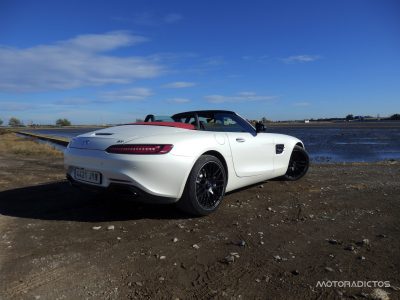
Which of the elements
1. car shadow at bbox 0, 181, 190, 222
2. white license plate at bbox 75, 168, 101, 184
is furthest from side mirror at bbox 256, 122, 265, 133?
white license plate at bbox 75, 168, 101, 184

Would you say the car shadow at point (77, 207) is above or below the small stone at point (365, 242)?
above

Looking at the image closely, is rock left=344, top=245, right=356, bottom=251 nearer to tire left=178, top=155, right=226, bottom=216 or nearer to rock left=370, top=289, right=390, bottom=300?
rock left=370, top=289, right=390, bottom=300

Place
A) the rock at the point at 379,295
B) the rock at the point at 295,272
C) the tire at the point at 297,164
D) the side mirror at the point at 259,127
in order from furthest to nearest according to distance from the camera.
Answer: the tire at the point at 297,164 → the side mirror at the point at 259,127 → the rock at the point at 295,272 → the rock at the point at 379,295

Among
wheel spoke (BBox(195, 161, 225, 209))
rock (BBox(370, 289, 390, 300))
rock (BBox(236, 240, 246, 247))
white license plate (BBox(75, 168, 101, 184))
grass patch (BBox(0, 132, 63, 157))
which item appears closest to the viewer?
rock (BBox(370, 289, 390, 300))

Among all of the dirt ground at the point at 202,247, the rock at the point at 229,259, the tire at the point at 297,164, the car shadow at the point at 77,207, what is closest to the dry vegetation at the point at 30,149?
the car shadow at the point at 77,207

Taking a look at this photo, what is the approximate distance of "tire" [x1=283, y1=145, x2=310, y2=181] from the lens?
6.93m

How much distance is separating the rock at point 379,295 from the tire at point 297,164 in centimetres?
431

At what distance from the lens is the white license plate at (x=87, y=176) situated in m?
4.24

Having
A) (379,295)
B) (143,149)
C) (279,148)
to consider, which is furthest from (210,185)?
(379,295)

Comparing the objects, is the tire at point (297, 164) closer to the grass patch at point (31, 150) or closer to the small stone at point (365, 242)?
the small stone at point (365, 242)

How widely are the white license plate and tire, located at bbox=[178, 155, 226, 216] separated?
966mm

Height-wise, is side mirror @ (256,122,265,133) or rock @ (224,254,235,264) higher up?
side mirror @ (256,122,265,133)

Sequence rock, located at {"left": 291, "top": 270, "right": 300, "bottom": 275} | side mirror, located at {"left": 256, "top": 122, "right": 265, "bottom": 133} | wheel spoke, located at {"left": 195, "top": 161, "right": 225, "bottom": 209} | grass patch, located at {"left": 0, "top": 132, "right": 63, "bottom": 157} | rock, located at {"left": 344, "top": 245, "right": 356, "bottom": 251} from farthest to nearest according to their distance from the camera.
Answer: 1. grass patch, located at {"left": 0, "top": 132, "right": 63, "bottom": 157}
2. side mirror, located at {"left": 256, "top": 122, "right": 265, "bottom": 133}
3. wheel spoke, located at {"left": 195, "top": 161, "right": 225, "bottom": 209}
4. rock, located at {"left": 344, "top": 245, "right": 356, "bottom": 251}
5. rock, located at {"left": 291, "top": 270, "right": 300, "bottom": 275}

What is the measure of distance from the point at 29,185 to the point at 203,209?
153 inches
